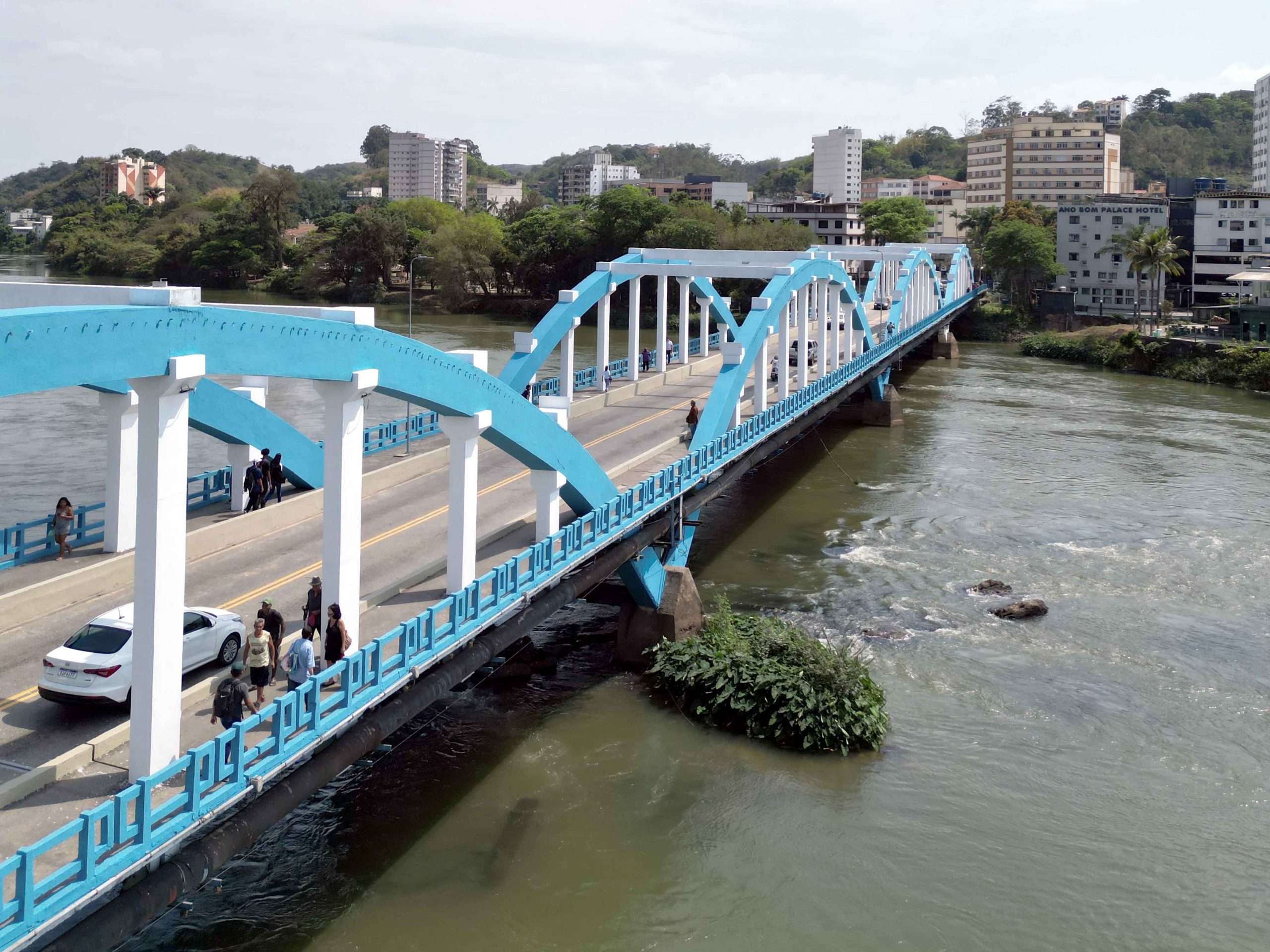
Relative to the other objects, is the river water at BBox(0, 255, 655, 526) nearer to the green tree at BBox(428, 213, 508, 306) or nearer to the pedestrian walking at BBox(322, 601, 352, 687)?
the pedestrian walking at BBox(322, 601, 352, 687)

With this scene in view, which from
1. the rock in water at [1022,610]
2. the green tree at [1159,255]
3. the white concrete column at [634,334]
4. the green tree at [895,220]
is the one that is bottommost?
the rock in water at [1022,610]

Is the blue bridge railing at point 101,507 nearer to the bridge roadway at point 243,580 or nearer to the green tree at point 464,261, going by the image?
the bridge roadway at point 243,580

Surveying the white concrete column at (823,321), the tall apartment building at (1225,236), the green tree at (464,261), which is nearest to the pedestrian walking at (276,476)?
the white concrete column at (823,321)

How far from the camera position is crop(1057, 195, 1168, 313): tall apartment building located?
352 feet

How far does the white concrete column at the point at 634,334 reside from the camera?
50.5m

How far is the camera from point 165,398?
47.2 ft

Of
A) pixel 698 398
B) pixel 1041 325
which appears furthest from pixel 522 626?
pixel 1041 325

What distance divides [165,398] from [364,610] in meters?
7.18

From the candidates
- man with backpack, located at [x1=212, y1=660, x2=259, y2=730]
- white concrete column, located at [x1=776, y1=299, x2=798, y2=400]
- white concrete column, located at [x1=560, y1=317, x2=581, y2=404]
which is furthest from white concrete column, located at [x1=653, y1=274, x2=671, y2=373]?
man with backpack, located at [x1=212, y1=660, x2=259, y2=730]

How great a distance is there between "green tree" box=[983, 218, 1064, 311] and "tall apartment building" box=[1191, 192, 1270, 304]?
11008 millimetres

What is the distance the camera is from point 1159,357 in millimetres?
83312

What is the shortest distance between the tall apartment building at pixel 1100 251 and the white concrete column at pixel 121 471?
9383cm

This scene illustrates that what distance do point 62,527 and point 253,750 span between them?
10.4 m

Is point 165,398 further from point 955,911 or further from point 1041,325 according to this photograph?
point 1041,325
